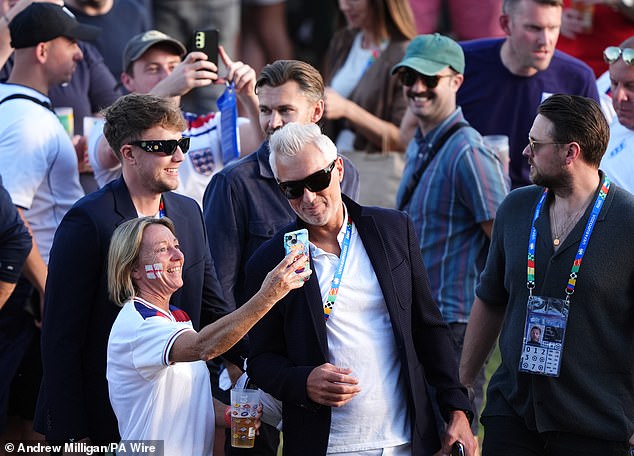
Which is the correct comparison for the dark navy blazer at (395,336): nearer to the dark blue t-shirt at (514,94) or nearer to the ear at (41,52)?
the ear at (41,52)

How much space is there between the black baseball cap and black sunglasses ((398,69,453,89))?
6.10 ft

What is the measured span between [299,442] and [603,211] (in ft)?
5.05

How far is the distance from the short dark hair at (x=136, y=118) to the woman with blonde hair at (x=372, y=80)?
2.57 meters

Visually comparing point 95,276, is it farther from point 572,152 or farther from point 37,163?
point 572,152

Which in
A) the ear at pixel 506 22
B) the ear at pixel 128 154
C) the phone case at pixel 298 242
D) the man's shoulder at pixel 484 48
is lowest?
the phone case at pixel 298 242

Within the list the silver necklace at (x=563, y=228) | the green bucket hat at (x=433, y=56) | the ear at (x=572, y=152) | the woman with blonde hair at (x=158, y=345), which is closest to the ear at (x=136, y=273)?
the woman with blonde hair at (x=158, y=345)

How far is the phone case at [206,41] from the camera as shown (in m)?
5.89

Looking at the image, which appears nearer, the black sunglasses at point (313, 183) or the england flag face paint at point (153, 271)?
the black sunglasses at point (313, 183)

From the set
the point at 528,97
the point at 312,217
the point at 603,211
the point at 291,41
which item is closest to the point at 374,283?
the point at 312,217

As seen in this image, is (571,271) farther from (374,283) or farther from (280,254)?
(280,254)

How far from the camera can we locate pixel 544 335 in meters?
4.59

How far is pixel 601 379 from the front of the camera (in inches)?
180

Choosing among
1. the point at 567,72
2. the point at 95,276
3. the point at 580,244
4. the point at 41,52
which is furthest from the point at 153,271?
the point at 567,72

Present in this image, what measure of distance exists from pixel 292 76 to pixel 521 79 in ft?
6.74
